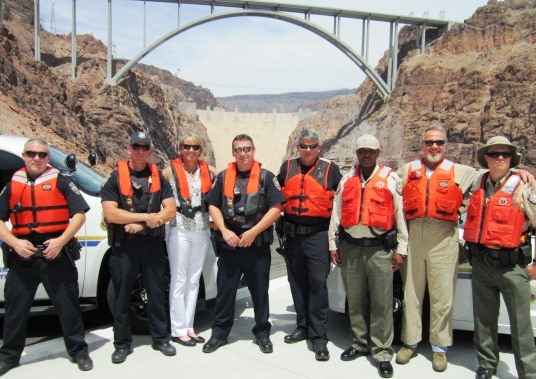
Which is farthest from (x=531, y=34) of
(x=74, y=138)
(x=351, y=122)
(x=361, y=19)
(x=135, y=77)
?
(x=74, y=138)

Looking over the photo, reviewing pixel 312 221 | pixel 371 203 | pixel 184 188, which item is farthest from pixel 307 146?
pixel 184 188

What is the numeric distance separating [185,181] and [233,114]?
90.5 m

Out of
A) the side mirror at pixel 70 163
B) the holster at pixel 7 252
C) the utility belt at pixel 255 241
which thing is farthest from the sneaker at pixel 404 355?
the side mirror at pixel 70 163

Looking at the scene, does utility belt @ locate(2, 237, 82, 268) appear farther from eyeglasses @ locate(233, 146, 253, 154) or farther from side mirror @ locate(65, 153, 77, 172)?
eyeglasses @ locate(233, 146, 253, 154)

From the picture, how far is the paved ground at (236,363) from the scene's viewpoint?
13.6 ft

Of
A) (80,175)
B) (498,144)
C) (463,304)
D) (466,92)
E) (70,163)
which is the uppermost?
(466,92)

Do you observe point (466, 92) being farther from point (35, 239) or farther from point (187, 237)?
point (35, 239)

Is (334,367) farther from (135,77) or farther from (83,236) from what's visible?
(135,77)

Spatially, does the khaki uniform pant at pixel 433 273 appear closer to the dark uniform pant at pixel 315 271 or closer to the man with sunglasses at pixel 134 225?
the dark uniform pant at pixel 315 271

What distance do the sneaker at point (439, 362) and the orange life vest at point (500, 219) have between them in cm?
103

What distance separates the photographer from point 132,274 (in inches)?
173

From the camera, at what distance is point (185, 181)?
4.73m

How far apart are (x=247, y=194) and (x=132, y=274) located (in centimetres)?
117

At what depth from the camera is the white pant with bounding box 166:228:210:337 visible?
15.4ft
